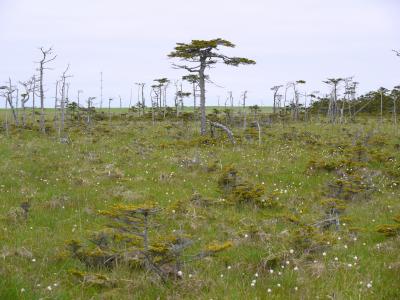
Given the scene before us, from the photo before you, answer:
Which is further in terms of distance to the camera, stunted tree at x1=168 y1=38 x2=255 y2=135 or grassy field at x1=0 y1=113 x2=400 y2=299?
stunted tree at x1=168 y1=38 x2=255 y2=135

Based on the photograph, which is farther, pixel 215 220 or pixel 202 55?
pixel 202 55

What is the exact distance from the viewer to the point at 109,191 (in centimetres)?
1148

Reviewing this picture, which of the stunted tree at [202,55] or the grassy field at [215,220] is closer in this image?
the grassy field at [215,220]

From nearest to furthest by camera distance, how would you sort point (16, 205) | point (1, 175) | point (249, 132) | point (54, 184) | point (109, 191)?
point (16, 205) < point (109, 191) < point (54, 184) < point (1, 175) < point (249, 132)

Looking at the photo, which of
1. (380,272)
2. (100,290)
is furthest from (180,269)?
(380,272)

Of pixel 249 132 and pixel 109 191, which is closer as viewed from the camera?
pixel 109 191

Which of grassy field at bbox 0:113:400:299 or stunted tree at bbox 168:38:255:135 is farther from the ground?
stunted tree at bbox 168:38:255:135

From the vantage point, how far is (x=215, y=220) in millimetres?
9203

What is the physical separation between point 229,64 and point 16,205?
19.0 metres

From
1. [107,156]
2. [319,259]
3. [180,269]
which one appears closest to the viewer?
[180,269]

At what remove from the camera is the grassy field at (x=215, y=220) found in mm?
5473

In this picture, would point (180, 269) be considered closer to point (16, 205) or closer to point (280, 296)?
point (280, 296)

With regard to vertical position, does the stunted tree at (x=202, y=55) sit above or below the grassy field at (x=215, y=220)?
above

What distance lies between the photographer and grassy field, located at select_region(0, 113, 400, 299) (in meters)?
5.47
